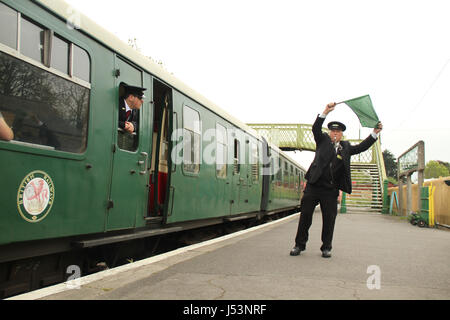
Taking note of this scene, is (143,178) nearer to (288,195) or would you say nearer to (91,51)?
(91,51)

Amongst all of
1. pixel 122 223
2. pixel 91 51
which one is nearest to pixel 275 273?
pixel 122 223

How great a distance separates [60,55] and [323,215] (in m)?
3.95

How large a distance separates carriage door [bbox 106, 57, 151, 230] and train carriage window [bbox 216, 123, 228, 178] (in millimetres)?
Result: 3106

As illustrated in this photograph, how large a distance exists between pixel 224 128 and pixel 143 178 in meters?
4.02

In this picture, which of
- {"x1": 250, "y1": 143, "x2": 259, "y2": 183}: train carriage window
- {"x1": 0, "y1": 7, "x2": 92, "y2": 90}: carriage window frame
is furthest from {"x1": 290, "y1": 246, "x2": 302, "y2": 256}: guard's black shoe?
{"x1": 250, "y1": 143, "x2": 259, "y2": 183}: train carriage window

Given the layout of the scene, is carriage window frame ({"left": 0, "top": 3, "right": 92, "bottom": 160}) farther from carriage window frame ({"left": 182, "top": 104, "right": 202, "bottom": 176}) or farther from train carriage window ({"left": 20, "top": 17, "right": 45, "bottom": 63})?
carriage window frame ({"left": 182, "top": 104, "right": 202, "bottom": 176})

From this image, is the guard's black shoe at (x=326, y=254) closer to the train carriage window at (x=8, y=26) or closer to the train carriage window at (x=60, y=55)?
the train carriage window at (x=60, y=55)

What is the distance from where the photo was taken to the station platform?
3494 mm

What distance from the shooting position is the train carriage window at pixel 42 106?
354 centimetres

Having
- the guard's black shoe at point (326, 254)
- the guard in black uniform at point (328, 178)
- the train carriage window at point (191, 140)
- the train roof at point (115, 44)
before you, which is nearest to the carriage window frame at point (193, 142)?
the train carriage window at point (191, 140)
